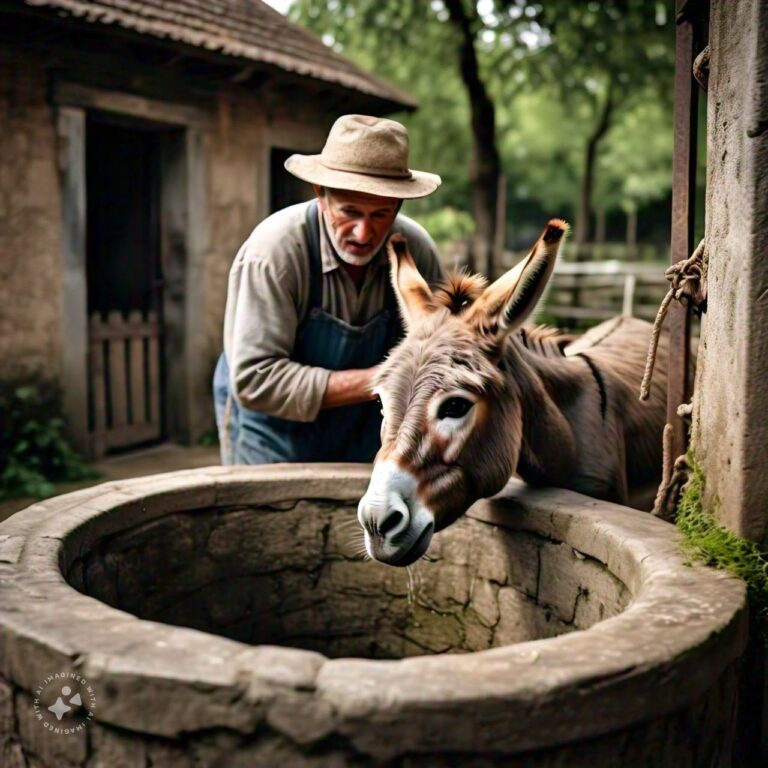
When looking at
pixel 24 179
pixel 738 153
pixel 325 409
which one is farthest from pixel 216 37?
pixel 738 153

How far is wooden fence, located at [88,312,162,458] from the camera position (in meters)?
7.86

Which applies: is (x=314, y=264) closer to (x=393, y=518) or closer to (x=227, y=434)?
(x=227, y=434)

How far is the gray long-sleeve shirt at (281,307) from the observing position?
3285 mm

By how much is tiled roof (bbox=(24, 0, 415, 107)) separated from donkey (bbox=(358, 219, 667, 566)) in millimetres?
4780

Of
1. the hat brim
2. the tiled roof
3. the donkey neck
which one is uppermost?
the tiled roof

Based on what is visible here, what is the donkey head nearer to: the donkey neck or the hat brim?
the donkey neck

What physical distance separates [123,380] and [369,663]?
6902mm

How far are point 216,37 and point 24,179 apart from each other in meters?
2.07

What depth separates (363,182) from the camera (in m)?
3.23

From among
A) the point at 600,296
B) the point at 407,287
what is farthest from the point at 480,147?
the point at 407,287

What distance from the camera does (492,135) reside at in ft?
40.9

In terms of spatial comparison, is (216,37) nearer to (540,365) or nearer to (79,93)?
(79,93)

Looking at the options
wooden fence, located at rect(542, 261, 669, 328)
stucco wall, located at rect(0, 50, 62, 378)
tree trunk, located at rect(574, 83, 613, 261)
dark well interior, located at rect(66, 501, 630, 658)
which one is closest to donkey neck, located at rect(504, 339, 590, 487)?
dark well interior, located at rect(66, 501, 630, 658)

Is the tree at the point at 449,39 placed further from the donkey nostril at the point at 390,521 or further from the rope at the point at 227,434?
the donkey nostril at the point at 390,521
